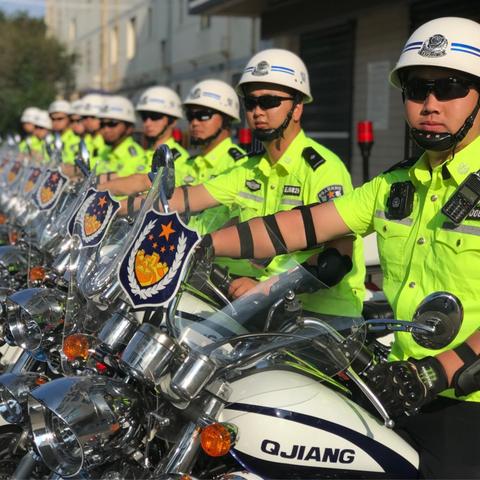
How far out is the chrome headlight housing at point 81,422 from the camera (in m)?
2.03

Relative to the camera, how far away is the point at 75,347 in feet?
8.08

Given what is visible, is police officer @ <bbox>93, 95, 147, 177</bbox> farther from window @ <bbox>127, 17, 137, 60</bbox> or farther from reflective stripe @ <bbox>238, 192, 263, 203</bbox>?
window @ <bbox>127, 17, 137, 60</bbox>

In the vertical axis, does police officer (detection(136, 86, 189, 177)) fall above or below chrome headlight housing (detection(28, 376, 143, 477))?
above

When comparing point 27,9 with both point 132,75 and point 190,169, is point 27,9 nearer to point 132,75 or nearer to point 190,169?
point 132,75

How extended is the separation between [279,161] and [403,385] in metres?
2.25

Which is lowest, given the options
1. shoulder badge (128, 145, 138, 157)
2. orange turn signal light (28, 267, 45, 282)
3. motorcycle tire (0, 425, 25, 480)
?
motorcycle tire (0, 425, 25, 480)

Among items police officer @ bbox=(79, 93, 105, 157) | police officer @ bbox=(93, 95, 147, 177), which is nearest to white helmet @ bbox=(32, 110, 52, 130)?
police officer @ bbox=(79, 93, 105, 157)

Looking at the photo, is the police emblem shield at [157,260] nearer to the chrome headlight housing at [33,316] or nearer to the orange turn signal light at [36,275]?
the chrome headlight housing at [33,316]

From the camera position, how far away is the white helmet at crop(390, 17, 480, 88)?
251 cm

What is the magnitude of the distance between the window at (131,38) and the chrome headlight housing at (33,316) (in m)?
29.3

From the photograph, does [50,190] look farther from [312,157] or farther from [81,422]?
[81,422]

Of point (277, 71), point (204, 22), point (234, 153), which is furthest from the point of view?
point (204, 22)

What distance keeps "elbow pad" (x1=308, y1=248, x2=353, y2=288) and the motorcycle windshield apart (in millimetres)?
695

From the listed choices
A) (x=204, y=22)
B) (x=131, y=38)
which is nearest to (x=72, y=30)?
(x=131, y=38)
